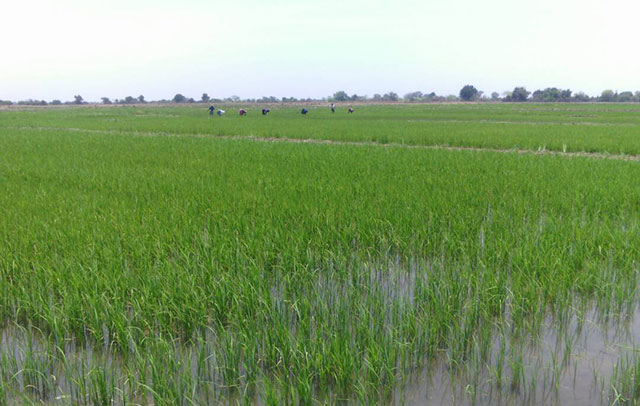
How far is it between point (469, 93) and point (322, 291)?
109 metres

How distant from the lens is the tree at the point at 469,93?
102m

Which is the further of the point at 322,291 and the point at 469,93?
the point at 469,93

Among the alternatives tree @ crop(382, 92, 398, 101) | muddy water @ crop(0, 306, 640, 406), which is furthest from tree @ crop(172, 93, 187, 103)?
muddy water @ crop(0, 306, 640, 406)

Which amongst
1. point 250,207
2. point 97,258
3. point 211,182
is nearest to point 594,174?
point 250,207

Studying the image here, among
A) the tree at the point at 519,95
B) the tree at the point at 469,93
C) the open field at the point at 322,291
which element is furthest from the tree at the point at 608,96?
the open field at the point at 322,291

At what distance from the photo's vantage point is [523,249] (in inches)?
151

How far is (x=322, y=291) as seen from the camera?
334cm

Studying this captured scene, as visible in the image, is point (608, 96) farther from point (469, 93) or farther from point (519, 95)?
point (469, 93)

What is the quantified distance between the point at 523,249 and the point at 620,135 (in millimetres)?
11976

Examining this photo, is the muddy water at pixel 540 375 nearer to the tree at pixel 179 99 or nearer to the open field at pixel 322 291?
the open field at pixel 322 291

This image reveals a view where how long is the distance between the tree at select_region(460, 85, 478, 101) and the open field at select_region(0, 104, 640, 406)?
10391 cm

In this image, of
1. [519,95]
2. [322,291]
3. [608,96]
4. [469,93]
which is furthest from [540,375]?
[469,93]

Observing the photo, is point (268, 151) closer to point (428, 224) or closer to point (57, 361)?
point (428, 224)

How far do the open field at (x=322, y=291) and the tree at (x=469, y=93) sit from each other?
104m
